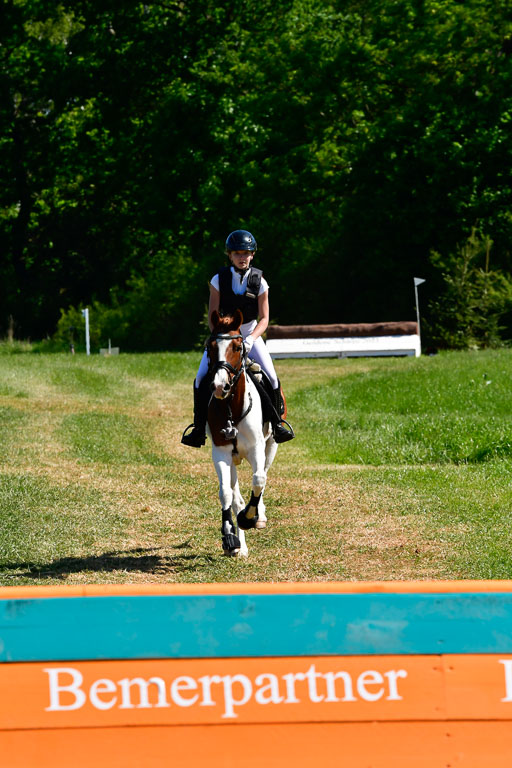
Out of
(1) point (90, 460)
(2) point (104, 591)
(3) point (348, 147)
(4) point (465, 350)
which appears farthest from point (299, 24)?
(2) point (104, 591)

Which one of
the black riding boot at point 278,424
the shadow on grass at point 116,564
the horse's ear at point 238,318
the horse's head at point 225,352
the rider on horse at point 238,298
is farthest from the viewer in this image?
the black riding boot at point 278,424

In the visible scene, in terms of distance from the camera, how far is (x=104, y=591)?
4680 millimetres

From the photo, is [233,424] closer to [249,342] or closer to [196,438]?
[196,438]

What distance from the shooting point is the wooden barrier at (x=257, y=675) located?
177 inches

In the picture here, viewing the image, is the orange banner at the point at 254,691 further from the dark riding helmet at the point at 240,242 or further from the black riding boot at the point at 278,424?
the black riding boot at the point at 278,424

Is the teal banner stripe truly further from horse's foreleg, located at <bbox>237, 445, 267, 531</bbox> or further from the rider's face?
the rider's face

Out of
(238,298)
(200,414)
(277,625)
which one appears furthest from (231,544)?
(277,625)

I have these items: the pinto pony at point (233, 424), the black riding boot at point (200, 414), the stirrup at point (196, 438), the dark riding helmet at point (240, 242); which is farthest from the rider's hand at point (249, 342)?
the stirrup at point (196, 438)

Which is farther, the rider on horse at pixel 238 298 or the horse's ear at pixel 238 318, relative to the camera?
the rider on horse at pixel 238 298

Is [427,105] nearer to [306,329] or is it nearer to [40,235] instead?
[306,329]

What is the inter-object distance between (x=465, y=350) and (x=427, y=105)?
1325 centimetres

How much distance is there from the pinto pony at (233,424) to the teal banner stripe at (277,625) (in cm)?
475

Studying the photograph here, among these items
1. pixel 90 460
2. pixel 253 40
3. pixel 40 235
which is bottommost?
pixel 90 460

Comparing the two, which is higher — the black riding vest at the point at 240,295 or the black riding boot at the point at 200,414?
the black riding vest at the point at 240,295
